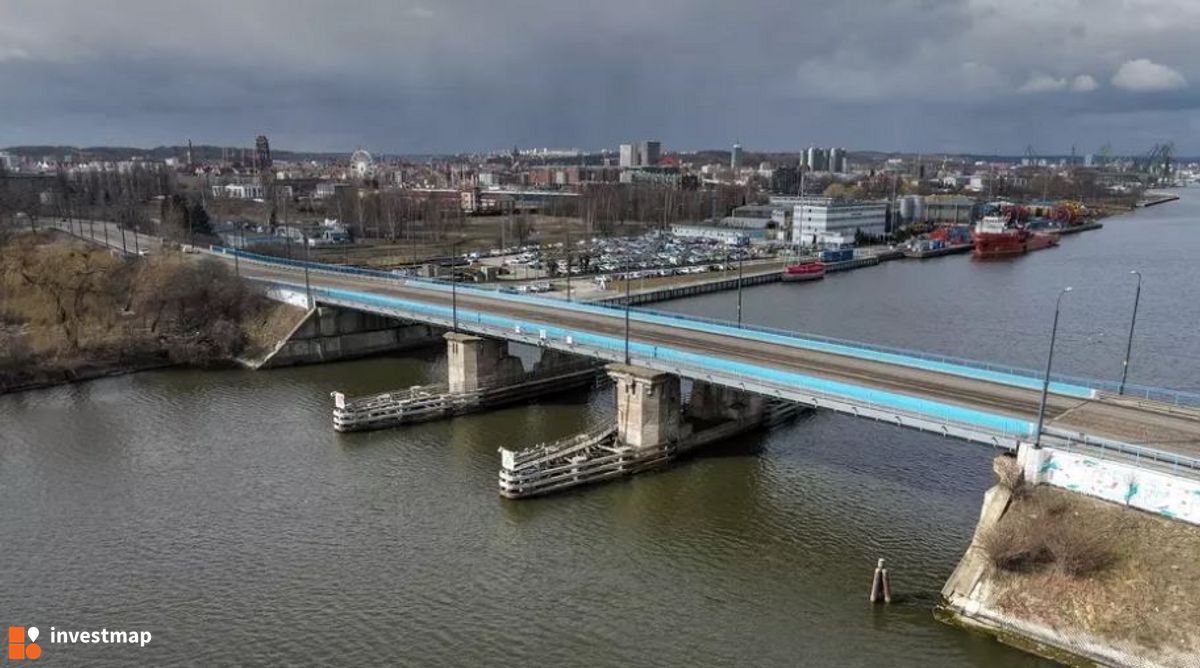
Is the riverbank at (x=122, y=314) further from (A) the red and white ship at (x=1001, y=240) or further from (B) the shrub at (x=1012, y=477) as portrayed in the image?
(A) the red and white ship at (x=1001, y=240)

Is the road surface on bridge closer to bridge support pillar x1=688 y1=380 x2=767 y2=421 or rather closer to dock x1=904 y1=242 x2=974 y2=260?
bridge support pillar x1=688 y1=380 x2=767 y2=421

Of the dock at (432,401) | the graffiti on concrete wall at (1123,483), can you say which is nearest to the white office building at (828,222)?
the dock at (432,401)

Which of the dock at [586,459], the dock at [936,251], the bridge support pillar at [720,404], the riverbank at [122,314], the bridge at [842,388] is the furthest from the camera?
the dock at [936,251]

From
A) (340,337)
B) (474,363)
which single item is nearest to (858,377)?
(474,363)

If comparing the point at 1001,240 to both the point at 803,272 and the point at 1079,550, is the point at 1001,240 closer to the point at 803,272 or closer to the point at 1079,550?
the point at 803,272

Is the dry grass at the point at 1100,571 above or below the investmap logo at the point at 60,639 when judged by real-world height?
above

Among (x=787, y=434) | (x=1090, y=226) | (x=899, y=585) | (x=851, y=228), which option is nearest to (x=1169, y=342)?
(x=787, y=434)

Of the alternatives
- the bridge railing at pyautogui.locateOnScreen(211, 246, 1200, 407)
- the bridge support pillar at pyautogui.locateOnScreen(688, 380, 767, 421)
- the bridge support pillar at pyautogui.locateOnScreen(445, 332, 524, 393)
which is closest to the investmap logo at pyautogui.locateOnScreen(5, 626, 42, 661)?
the bridge support pillar at pyautogui.locateOnScreen(445, 332, 524, 393)
